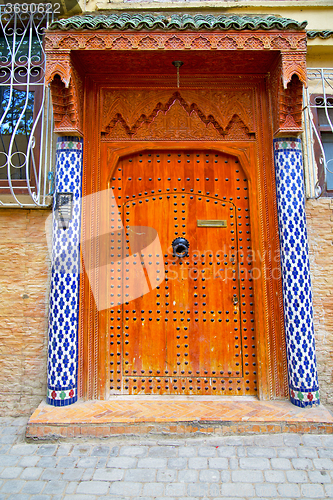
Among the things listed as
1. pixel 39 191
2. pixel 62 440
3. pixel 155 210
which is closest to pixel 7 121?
pixel 39 191

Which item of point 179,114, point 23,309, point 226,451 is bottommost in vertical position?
point 226,451

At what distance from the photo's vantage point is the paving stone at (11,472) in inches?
116

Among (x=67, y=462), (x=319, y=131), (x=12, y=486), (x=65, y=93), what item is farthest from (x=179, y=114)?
(x=12, y=486)

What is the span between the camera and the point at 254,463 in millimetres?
3039

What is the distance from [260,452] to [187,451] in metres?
0.65

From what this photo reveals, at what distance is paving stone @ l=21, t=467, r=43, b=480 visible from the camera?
9.63 ft

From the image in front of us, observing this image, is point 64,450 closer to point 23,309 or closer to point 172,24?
point 23,309

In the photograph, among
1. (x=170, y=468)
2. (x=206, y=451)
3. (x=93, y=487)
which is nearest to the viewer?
(x=93, y=487)

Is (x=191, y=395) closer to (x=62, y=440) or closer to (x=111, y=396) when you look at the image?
(x=111, y=396)

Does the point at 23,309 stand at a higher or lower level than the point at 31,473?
higher

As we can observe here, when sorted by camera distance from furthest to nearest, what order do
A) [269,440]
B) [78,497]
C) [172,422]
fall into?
[172,422] → [269,440] → [78,497]

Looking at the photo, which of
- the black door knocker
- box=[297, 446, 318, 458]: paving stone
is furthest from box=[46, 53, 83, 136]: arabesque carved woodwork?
box=[297, 446, 318, 458]: paving stone

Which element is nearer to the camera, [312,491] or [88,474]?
[312,491]

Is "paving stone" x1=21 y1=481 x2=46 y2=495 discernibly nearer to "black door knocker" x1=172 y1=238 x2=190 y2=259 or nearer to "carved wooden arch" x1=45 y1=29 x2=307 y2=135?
"black door knocker" x1=172 y1=238 x2=190 y2=259
